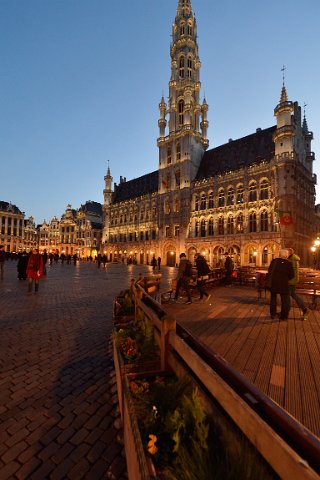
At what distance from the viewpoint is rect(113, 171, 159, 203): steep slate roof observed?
189 ft

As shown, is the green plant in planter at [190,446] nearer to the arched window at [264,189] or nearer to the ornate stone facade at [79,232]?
the arched window at [264,189]

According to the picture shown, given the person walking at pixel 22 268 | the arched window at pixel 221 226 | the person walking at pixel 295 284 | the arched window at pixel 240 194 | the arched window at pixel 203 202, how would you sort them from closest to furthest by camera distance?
the person walking at pixel 295 284 < the person walking at pixel 22 268 < the arched window at pixel 240 194 < the arched window at pixel 221 226 < the arched window at pixel 203 202

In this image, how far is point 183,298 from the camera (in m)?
10.5

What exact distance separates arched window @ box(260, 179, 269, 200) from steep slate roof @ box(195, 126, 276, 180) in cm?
398

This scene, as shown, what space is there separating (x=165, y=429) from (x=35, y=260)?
11788 millimetres

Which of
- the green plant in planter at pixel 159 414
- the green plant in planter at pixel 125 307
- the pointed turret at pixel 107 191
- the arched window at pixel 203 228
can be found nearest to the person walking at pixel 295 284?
the green plant in planter at pixel 125 307

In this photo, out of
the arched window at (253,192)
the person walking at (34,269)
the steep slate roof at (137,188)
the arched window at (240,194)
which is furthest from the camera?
the steep slate roof at (137,188)

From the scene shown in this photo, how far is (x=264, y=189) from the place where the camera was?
114 feet

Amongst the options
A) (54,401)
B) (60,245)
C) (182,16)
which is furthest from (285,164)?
(60,245)

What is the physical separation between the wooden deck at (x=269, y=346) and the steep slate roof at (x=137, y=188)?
4839cm

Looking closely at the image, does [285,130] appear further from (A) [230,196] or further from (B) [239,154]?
(A) [230,196]

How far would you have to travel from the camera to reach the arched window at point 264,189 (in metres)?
34.5

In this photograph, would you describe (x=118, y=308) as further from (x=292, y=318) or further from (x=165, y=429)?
(x=292, y=318)

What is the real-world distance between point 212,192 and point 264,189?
28.5 ft
